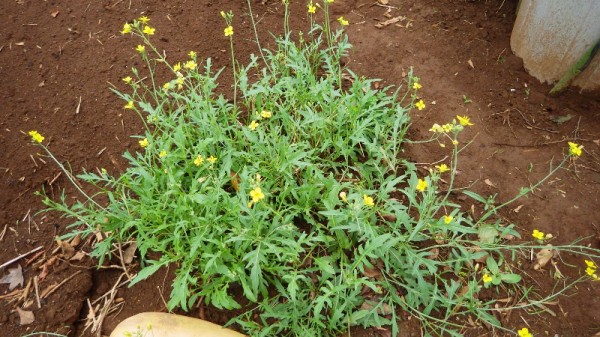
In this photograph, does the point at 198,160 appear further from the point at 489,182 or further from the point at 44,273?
the point at 489,182

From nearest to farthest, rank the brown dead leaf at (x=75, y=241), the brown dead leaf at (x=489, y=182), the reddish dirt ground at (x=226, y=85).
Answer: the reddish dirt ground at (x=226, y=85), the brown dead leaf at (x=75, y=241), the brown dead leaf at (x=489, y=182)

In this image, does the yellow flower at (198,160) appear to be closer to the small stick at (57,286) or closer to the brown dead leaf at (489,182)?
the small stick at (57,286)

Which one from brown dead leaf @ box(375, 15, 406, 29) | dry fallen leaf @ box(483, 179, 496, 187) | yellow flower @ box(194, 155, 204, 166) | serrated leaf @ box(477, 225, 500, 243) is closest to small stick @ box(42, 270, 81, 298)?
yellow flower @ box(194, 155, 204, 166)

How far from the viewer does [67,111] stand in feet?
9.77

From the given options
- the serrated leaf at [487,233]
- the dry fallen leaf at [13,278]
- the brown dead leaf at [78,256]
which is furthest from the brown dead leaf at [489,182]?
the dry fallen leaf at [13,278]

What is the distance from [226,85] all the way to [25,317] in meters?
1.91

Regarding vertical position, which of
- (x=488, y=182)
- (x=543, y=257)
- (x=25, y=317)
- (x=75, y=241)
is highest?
(x=488, y=182)

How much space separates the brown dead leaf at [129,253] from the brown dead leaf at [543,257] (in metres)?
2.25

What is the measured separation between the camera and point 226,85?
3211 millimetres

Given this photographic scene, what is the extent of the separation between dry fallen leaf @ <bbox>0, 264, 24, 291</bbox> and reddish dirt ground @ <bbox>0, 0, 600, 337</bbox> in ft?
0.13

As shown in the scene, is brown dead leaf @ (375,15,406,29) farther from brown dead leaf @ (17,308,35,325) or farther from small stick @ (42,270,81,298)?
brown dead leaf @ (17,308,35,325)

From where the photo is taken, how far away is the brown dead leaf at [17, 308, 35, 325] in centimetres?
223

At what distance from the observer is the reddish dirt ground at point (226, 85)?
2.35m

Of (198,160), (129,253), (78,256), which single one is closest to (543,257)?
(198,160)
